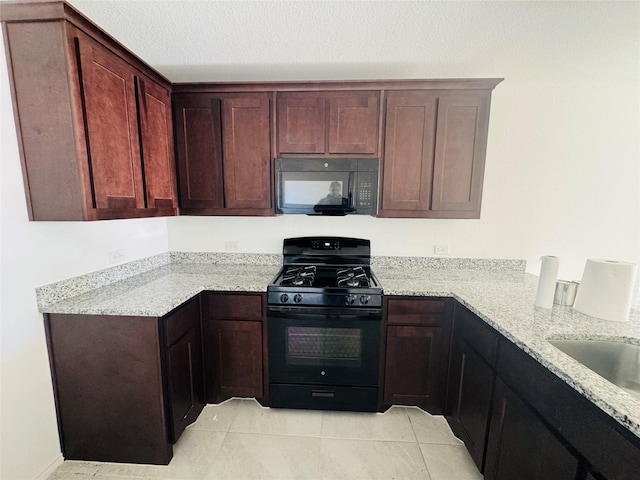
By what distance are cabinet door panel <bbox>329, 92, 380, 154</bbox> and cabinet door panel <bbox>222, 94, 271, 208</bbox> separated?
0.52 m

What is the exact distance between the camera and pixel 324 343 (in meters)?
1.94

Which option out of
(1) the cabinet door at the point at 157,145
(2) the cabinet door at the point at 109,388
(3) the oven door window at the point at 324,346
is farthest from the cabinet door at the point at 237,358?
(1) the cabinet door at the point at 157,145

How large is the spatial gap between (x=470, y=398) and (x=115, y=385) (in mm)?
2093

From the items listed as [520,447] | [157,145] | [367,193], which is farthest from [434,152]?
[157,145]

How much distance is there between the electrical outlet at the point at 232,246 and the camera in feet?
8.39

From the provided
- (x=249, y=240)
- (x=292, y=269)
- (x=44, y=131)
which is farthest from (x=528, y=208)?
(x=44, y=131)

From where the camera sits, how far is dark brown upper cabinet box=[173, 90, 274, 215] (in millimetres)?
2094

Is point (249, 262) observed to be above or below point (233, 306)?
above

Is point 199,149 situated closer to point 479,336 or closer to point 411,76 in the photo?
point 411,76

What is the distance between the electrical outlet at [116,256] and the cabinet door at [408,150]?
6.71 feet

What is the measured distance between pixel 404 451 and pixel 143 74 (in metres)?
2.97

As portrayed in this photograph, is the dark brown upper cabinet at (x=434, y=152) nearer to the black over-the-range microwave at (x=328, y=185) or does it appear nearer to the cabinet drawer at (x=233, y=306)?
the black over-the-range microwave at (x=328, y=185)

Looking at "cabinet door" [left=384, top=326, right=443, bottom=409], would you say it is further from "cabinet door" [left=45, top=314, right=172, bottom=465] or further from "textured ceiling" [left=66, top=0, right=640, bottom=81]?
"textured ceiling" [left=66, top=0, right=640, bottom=81]

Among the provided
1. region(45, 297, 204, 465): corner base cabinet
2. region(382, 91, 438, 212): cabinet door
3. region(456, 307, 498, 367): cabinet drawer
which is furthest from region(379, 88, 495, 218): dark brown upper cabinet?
region(45, 297, 204, 465): corner base cabinet
